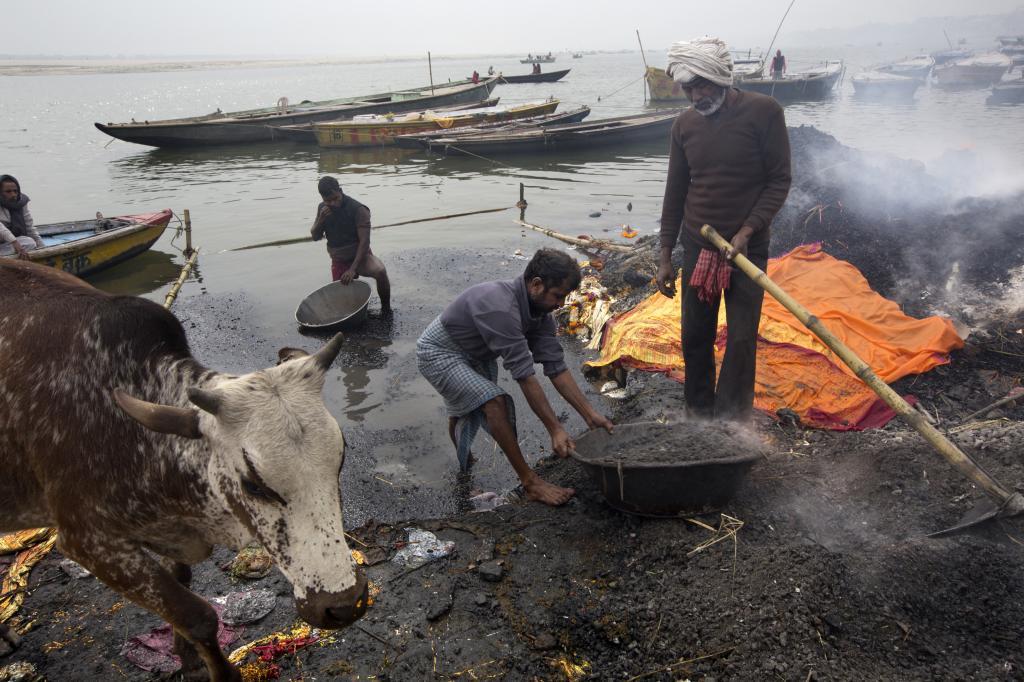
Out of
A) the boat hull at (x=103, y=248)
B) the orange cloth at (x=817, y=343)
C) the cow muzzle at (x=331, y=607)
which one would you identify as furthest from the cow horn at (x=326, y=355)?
the boat hull at (x=103, y=248)

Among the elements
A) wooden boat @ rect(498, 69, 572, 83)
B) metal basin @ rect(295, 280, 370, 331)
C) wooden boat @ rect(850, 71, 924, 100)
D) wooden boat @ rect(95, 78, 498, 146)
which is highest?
wooden boat @ rect(498, 69, 572, 83)

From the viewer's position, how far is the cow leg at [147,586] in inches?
112

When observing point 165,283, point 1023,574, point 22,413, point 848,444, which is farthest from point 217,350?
point 1023,574

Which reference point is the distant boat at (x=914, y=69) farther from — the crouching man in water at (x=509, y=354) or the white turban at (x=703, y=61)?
the crouching man in water at (x=509, y=354)

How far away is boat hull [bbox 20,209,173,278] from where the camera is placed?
9.57m

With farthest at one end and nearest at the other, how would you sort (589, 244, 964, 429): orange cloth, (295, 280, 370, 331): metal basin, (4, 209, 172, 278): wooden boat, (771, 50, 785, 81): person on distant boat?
(771, 50, 785, 81): person on distant boat, (4, 209, 172, 278): wooden boat, (295, 280, 370, 331): metal basin, (589, 244, 964, 429): orange cloth

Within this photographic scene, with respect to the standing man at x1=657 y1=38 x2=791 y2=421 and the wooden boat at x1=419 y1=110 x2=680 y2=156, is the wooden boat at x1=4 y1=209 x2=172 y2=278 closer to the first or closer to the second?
the standing man at x1=657 y1=38 x2=791 y2=421

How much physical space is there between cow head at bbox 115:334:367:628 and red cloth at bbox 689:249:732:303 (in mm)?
2807

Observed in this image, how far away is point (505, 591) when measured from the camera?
142 inches

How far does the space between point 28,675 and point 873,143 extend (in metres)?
24.5

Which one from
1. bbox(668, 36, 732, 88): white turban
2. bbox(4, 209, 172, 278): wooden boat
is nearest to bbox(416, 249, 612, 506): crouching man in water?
bbox(668, 36, 732, 88): white turban

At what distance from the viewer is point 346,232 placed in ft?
26.8

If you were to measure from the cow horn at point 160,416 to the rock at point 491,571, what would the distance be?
1823mm

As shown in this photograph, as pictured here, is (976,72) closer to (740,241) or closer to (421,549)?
(740,241)
